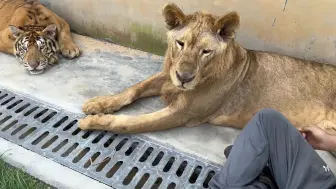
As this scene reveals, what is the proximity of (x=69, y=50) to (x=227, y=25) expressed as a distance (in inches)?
76.5

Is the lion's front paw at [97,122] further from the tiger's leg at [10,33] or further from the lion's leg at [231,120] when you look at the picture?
the tiger's leg at [10,33]

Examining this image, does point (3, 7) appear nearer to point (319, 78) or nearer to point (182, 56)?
point (182, 56)

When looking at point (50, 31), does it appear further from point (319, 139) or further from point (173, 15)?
point (319, 139)

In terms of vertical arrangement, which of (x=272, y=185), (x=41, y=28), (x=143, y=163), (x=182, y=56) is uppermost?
(x=182, y=56)

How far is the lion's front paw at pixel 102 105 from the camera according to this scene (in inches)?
136

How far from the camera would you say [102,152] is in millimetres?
3186

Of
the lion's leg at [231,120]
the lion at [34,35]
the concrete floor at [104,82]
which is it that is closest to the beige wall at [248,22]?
the concrete floor at [104,82]

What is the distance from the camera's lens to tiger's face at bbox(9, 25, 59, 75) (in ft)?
13.0

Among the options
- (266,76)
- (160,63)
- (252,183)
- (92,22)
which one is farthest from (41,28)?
(252,183)

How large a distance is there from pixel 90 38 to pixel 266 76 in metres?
2.13

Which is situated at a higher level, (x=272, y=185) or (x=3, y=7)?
(x=3, y=7)

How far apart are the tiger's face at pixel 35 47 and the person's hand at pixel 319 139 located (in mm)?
2538

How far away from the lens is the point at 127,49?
4.42 meters

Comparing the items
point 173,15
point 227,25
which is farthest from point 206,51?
point 173,15
